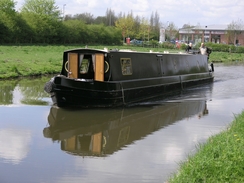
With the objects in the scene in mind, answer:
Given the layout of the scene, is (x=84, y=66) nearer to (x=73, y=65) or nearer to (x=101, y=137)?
(x=73, y=65)

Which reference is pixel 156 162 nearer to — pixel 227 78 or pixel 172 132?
pixel 172 132

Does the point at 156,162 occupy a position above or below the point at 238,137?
below

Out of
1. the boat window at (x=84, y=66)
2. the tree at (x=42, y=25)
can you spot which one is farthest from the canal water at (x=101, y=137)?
the tree at (x=42, y=25)

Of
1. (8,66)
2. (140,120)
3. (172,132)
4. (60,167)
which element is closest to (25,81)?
(8,66)

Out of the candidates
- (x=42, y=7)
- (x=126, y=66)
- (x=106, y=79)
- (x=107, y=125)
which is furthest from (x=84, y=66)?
(x=42, y=7)

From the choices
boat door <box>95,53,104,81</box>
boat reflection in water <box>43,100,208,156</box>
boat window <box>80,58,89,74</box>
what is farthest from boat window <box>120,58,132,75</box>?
boat reflection in water <box>43,100,208,156</box>

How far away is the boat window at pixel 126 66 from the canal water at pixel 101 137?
1145 millimetres

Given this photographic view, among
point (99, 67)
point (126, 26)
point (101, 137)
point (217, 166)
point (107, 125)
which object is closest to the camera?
point (217, 166)

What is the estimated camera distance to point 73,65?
12.6m

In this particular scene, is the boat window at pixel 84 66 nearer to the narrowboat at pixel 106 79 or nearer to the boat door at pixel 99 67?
the narrowboat at pixel 106 79

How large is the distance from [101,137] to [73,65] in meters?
4.14

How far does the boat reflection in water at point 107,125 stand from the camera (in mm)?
8344

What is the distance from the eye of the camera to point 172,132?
9570 mm

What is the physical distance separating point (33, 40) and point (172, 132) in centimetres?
3754
